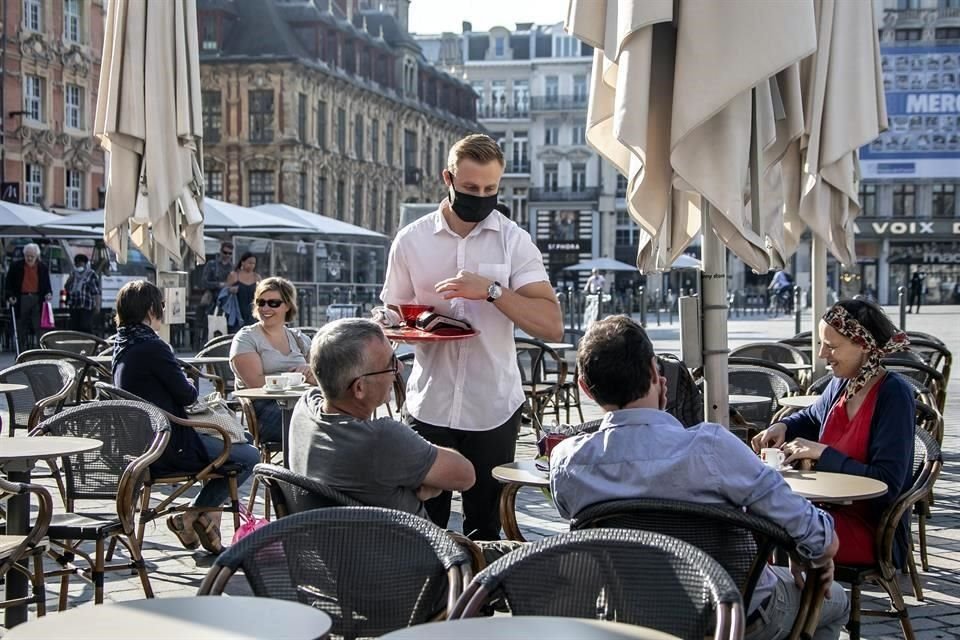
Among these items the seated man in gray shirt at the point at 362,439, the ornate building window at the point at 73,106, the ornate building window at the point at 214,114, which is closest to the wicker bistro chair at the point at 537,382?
the seated man in gray shirt at the point at 362,439

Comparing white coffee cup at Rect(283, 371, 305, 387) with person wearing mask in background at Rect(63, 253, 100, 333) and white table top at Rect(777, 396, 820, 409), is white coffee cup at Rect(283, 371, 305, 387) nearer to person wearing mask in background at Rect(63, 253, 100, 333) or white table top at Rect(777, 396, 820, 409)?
white table top at Rect(777, 396, 820, 409)

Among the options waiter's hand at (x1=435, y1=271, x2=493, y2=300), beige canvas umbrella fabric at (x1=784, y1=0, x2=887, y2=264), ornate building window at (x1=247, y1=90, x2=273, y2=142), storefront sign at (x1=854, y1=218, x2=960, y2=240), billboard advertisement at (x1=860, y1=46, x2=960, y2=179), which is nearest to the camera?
waiter's hand at (x1=435, y1=271, x2=493, y2=300)

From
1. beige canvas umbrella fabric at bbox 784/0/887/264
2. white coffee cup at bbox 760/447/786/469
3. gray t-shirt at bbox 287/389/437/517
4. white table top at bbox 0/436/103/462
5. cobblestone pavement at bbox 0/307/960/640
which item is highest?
beige canvas umbrella fabric at bbox 784/0/887/264

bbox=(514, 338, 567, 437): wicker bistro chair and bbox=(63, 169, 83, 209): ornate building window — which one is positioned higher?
bbox=(63, 169, 83, 209): ornate building window

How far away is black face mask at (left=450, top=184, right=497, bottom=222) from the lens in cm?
443

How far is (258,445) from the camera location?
25.6ft

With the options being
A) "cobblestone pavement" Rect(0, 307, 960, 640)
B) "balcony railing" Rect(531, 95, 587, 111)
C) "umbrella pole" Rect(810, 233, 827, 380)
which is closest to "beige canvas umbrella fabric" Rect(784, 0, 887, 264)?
"umbrella pole" Rect(810, 233, 827, 380)

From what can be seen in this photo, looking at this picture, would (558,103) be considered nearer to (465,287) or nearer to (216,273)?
(216,273)

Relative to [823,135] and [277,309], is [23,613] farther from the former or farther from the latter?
[823,135]

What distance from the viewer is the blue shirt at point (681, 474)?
3248 mm

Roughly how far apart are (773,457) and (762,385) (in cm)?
326

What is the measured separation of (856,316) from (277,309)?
404 cm

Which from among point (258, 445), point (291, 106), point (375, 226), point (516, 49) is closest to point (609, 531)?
point (258, 445)

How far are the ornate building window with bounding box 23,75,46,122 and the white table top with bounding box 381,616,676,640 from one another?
119ft
